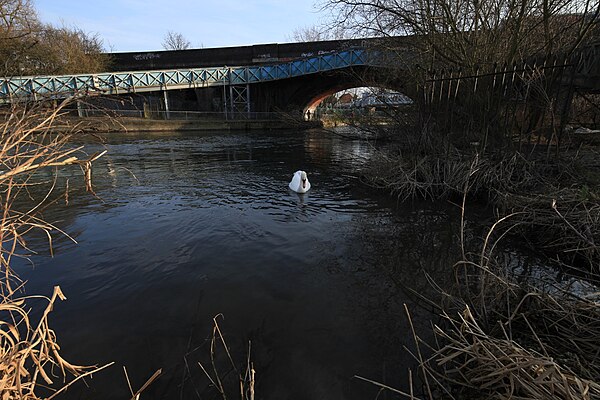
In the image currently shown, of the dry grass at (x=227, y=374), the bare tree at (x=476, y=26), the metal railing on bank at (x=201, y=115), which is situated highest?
the bare tree at (x=476, y=26)

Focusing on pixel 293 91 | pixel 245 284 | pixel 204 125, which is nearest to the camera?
pixel 245 284

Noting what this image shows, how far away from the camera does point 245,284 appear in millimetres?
4234

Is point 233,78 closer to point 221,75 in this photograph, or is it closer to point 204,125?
point 221,75

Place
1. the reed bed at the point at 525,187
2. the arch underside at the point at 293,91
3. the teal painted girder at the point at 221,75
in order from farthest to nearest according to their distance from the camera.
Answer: the arch underside at the point at 293,91
the teal painted girder at the point at 221,75
the reed bed at the point at 525,187

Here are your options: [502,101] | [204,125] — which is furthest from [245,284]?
[204,125]

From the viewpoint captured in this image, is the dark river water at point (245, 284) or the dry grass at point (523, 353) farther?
the dark river water at point (245, 284)

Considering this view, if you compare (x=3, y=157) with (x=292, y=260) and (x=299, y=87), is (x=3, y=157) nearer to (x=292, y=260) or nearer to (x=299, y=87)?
(x=292, y=260)

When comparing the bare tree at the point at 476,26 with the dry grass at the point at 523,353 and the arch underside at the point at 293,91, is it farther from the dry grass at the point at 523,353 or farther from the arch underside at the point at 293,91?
the arch underside at the point at 293,91

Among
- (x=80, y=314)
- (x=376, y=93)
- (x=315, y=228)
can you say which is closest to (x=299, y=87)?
(x=376, y=93)

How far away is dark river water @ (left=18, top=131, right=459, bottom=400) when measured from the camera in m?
2.90

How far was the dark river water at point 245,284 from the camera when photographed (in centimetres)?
290

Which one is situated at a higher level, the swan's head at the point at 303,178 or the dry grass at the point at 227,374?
the swan's head at the point at 303,178

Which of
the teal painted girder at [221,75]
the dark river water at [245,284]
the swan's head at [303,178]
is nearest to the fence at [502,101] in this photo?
the dark river water at [245,284]

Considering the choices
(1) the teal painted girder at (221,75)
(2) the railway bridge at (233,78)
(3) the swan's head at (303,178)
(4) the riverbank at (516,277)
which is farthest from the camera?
(2) the railway bridge at (233,78)
